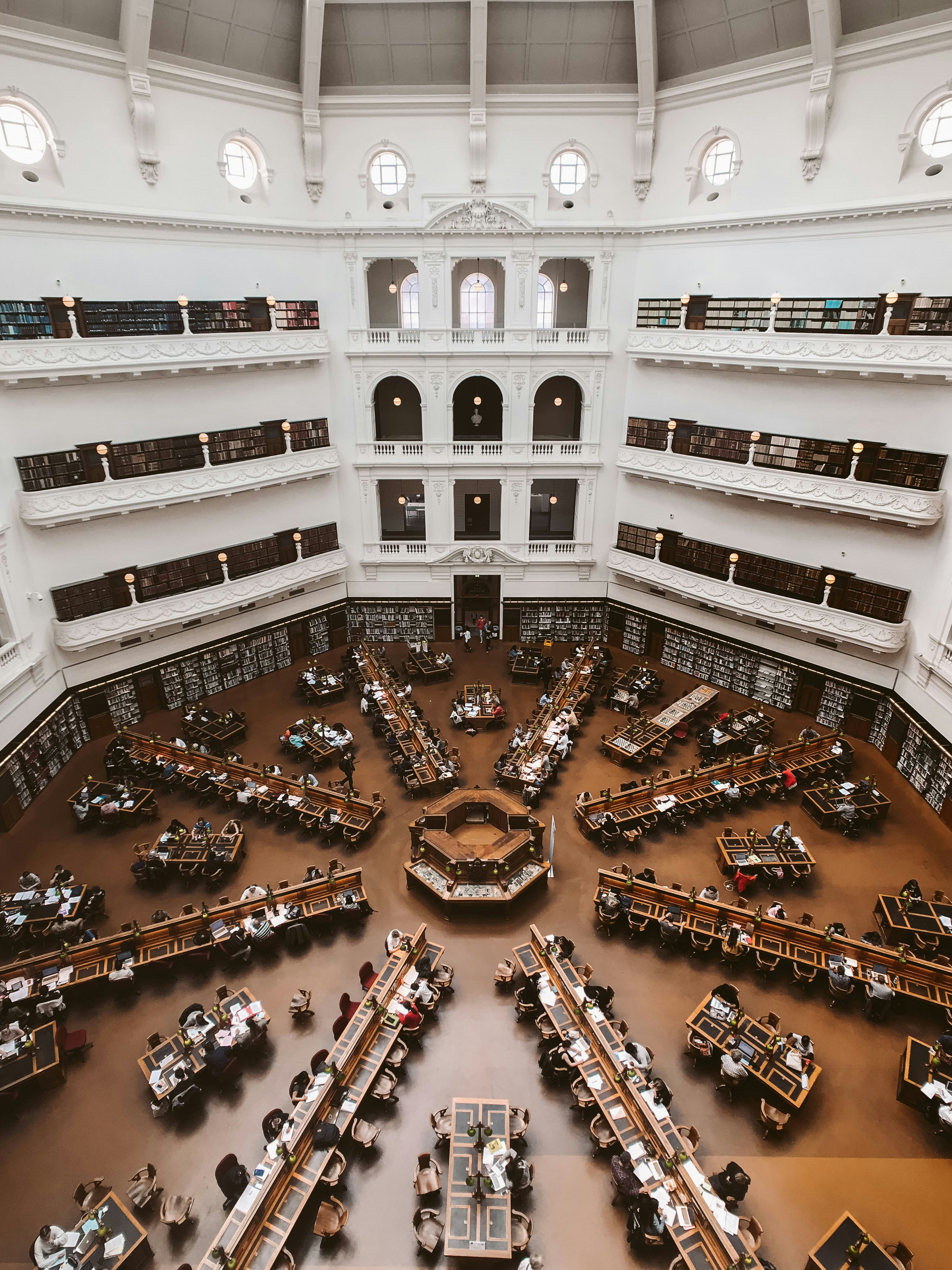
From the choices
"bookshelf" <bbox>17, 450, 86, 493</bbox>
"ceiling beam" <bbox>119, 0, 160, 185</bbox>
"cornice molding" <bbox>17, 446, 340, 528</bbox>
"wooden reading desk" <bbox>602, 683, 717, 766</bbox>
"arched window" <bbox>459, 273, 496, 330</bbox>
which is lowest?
"wooden reading desk" <bbox>602, 683, 717, 766</bbox>

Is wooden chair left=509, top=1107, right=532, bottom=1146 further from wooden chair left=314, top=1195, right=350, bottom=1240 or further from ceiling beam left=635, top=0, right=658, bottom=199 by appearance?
ceiling beam left=635, top=0, right=658, bottom=199

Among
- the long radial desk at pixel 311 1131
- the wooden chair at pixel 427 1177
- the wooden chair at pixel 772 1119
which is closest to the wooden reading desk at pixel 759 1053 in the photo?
the wooden chair at pixel 772 1119

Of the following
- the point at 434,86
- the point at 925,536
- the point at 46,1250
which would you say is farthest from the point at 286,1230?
the point at 434,86

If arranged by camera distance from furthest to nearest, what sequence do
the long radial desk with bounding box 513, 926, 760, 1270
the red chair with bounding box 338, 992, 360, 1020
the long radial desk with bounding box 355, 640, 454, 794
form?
the long radial desk with bounding box 355, 640, 454, 794 < the red chair with bounding box 338, 992, 360, 1020 < the long radial desk with bounding box 513, 926, 760, 1270

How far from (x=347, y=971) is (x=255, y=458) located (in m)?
15.3

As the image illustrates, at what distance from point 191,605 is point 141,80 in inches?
526

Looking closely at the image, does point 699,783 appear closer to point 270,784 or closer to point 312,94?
point 270,784

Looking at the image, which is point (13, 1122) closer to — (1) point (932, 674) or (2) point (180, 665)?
(2) point (180, 665)

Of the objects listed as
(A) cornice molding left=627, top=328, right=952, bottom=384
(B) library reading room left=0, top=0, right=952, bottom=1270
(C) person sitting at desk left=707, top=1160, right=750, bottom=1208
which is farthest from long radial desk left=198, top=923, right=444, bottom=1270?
(A) cornice molding left=627, top=328, right=952, bottom=384

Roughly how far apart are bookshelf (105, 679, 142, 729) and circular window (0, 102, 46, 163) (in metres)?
13.3

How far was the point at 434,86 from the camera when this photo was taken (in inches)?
795

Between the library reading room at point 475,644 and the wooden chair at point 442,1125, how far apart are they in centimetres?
6

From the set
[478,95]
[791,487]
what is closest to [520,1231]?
[791,487]

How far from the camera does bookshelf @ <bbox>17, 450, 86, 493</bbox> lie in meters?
17.2
